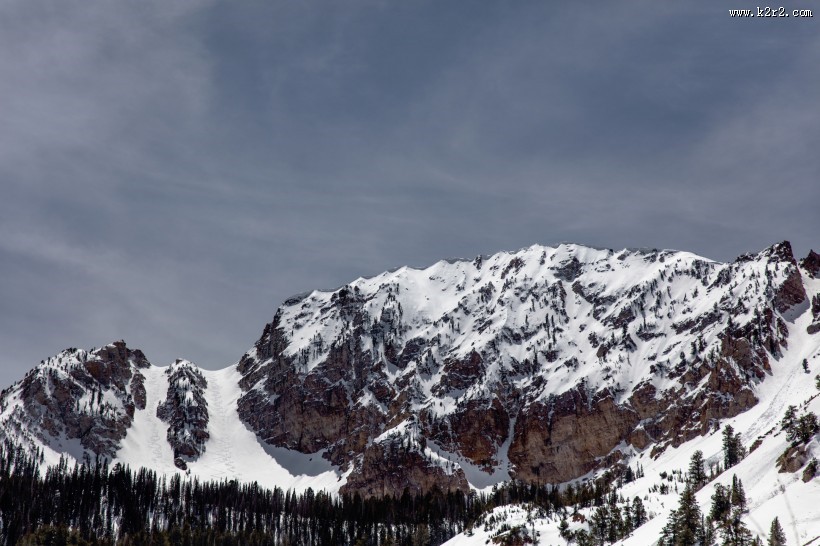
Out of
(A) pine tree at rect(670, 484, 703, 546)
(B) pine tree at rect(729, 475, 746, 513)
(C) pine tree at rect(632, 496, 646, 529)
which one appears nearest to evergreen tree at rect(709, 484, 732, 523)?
(B) pine tree at rect(729, 475, 746, 513)

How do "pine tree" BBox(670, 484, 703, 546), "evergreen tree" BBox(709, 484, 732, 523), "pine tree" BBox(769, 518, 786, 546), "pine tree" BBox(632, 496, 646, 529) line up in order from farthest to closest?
"pine tree" BBox(632, 496, 646, 529) → "evergreen tree" BBox(709, 484, 732, 523) → "pine tree" BBox(670, 484, 703, 546) → "pine tree" BBox(769, 518, 786, 546)

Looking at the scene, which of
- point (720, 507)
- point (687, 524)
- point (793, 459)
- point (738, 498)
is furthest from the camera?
point (720, 507)

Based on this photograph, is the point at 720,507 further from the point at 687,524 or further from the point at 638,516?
the point at 638,516

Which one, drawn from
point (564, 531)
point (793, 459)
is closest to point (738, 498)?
point (793, 459)

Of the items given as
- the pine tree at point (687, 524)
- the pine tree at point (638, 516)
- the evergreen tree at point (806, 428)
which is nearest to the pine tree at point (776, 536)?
the pine tree at point (687, 524)

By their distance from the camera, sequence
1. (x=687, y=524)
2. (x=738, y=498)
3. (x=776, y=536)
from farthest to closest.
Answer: (x=687, y=524)
(x=738, y=498)
(x=776, y=536)

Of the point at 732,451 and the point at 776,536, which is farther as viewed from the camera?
the point at 732,451

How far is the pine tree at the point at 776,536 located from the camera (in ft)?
294

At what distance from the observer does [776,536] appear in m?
89.8

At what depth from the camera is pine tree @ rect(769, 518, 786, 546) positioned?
89525 mm

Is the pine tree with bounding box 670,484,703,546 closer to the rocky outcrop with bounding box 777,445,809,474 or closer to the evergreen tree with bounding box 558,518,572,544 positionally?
the rocky outcrop with bounding box 777,445,809,474

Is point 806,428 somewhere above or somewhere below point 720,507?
above

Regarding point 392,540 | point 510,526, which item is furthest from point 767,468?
Result: point 392,540

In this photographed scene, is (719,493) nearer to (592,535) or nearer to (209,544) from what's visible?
(592,535)
